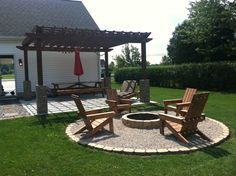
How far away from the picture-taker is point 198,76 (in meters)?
21.3

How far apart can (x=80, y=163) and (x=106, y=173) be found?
2.48 feet

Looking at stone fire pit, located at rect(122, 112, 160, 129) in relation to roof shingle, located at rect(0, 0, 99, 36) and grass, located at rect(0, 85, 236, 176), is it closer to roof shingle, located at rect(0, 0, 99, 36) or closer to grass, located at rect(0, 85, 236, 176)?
grass, located at rect(0, 85, 236, 176)

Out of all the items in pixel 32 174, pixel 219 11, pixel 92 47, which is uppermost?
pixel 219 11

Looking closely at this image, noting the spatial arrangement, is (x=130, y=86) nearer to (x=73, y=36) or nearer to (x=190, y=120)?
(x=73, y=36)

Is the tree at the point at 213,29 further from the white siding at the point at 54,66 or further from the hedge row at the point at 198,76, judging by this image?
the white siding at the point at 54,66

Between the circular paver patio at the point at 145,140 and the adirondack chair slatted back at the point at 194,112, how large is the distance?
389mm

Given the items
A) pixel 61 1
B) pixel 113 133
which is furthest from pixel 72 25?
pixel 113 133

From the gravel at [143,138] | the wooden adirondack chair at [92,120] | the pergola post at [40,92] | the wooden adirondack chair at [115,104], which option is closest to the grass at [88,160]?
the gravel at [143,138]

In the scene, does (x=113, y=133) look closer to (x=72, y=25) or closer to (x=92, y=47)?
(x=92, y=47)

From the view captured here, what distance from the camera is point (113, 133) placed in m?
8.05

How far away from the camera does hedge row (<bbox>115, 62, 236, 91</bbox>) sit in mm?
19359

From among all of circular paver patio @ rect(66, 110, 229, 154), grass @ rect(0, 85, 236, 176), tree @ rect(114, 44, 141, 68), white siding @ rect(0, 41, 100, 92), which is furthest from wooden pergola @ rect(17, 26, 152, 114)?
tree @ rect(114, 44, 141, 68)

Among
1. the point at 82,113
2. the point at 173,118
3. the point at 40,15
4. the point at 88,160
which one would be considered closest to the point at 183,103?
the point at 173,118

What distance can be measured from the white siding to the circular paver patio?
35.3 ft
